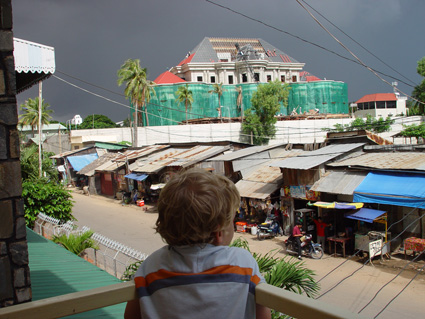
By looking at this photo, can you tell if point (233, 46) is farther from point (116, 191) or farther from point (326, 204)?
point (326, 204)

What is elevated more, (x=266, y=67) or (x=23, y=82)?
(x=266, y=67)

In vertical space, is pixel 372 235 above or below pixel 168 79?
below

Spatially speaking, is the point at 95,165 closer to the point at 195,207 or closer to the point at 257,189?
the point at 257,189

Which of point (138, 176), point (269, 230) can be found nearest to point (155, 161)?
point (138, 176)

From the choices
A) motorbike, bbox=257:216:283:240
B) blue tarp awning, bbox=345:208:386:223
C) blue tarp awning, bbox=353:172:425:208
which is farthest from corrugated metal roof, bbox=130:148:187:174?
blue tarp awning, bbox=353:172:425:208

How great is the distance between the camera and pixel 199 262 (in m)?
1.68

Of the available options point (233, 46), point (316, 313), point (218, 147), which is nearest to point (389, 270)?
point (316, 313)

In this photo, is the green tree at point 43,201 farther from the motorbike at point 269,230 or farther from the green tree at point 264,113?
the green tree at point 264,113

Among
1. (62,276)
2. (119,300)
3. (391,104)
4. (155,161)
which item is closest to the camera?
(119,300)

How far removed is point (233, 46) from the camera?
295ft

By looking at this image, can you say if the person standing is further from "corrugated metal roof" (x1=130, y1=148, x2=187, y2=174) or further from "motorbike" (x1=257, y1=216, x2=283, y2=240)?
"corrugated metal roof" (x1=130, y1=148, x2=187, y2=174)

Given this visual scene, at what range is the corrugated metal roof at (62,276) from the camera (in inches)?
182

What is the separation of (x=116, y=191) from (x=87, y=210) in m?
8.13

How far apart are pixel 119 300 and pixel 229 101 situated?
75744 mm
